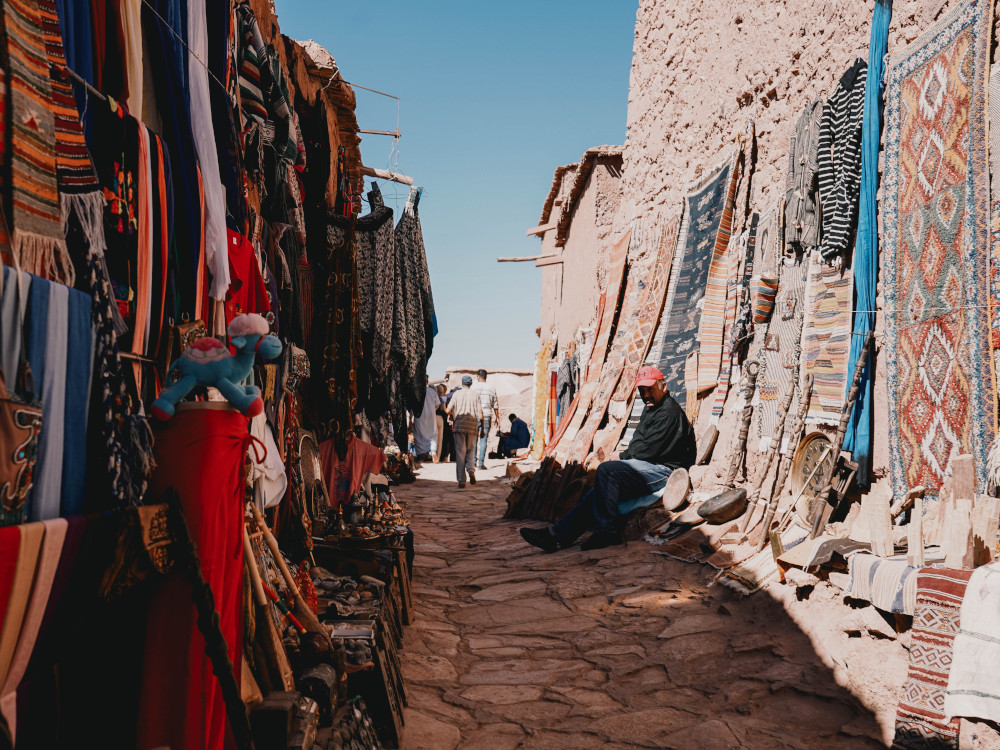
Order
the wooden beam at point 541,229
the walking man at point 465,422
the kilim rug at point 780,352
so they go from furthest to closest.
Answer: the wooden beam at point 541,229
the walking man at point 465,422
the kilim rug at point 780,352

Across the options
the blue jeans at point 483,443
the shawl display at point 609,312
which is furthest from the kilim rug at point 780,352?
the blue jeans at point 483,443

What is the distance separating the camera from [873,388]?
190 inches

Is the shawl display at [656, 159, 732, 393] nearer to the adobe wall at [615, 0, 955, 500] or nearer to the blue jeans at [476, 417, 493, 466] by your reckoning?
the adobe wall at [615, 0, 955, 500]

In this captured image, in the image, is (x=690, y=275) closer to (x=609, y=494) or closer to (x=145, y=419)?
(x=609, y=494)

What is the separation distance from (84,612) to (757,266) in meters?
6.33

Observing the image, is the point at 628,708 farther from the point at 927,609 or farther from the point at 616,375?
the point at 616,375

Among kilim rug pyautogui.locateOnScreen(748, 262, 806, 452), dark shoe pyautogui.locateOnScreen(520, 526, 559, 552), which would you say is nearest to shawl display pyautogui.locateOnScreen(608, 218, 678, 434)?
kilim rug pyautogui.locateOnScreen(748, 262, 806, 452)

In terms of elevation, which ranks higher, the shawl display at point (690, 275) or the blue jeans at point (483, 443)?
the shawl display at point (690, 275)

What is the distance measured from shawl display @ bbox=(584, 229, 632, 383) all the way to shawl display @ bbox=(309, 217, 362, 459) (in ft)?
18.3

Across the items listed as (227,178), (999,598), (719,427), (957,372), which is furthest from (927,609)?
(719,427)

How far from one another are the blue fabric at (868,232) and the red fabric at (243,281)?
146 inches

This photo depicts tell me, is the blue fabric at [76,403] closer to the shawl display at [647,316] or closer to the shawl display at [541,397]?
the shawl display at [647,316]

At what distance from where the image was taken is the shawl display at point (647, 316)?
28.6 ft

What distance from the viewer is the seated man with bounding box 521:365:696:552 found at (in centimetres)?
633
